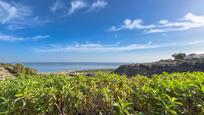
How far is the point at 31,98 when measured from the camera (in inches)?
114

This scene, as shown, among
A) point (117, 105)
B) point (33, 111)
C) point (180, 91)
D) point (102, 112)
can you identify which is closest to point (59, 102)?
point (33, 111)

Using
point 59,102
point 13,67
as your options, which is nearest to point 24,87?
point 59,102

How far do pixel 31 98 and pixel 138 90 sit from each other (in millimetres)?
1274

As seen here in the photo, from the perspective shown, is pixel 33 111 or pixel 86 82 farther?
pixel 86 82

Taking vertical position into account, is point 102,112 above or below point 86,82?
below

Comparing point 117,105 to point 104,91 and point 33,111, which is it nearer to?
point 104,91

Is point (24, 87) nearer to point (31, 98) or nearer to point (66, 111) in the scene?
point (31, 98)

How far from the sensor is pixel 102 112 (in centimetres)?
294

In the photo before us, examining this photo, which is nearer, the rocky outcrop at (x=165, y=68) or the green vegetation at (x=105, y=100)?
the green vegetation at (x=105, y=100)

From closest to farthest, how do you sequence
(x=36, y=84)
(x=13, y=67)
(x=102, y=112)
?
(x=102, y=112), (x=36, y=84), (x=13, y=67)

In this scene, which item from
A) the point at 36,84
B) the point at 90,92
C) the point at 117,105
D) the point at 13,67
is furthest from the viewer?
the point at 13,67

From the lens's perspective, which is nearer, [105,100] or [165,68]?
[105,100]

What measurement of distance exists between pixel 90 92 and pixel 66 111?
1.26 ft

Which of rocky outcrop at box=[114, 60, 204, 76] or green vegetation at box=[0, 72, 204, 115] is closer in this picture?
green vegetation at box=[0, 72, 204, 115]
